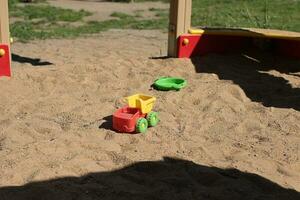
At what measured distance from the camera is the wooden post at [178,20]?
5359mm

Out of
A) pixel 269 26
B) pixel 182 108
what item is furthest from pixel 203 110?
pixel 269 26

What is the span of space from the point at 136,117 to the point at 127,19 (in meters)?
6.14

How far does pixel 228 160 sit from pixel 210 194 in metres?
0.52

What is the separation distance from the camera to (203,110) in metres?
3.99

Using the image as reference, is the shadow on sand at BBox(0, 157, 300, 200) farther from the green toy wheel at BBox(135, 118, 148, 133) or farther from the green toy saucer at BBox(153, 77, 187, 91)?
the green toy saucer at BBox(153, 77, 187, 91)

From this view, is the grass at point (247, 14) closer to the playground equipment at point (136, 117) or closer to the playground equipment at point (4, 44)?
the playground equipment at point (4, 44)

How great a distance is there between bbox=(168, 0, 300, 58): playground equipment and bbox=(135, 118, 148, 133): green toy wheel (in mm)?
2077

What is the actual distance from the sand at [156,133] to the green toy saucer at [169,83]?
0.25ft

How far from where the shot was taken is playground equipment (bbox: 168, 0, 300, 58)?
5.36 m

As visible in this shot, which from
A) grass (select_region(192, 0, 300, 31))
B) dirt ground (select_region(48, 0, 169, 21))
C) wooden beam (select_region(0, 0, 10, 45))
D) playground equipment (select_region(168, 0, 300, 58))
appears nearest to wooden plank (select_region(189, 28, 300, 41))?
playground equipment (select_region(168, 0, 300, 58))

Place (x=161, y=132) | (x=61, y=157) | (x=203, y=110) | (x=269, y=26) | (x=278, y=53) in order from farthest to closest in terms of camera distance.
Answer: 1. (x=269, y=26)
2. (x=278, y=53)
3. (x=203, y=110)
4. (x=161, y=132)
5. (x=61, y=157)

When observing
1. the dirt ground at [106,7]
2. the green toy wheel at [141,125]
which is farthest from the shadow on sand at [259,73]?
the dirt ground at [106,7]

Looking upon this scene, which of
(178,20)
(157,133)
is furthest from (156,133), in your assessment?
(178,20)

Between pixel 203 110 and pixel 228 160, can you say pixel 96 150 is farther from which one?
pixel 203 110
